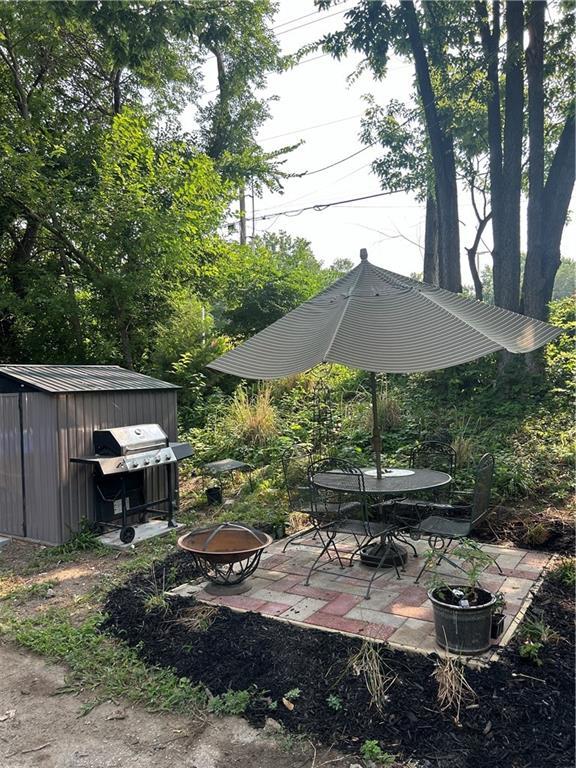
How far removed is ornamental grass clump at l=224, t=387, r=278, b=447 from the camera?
770 cm

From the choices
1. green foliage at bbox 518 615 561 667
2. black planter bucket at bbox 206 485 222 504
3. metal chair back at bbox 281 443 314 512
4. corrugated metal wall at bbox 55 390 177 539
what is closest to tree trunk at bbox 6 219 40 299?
corrugated metal wall at bbox 55 390 177 539

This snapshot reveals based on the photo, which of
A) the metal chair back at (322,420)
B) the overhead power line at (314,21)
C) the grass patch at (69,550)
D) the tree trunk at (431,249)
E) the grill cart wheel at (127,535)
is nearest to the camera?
the grass patch at (69,550)

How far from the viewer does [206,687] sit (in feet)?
8.25

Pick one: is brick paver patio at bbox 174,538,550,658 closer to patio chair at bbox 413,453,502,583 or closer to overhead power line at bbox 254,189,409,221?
patio chair at bbox 413,453,502,583

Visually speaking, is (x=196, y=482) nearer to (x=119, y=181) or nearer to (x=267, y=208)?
(x=119, y=181)

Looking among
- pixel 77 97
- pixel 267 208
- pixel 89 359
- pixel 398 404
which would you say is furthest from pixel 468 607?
pixel 267 208

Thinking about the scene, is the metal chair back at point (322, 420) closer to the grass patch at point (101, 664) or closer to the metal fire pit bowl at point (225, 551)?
the metal fire pit bowl at point (225, 551)

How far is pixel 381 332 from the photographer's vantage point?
330cm

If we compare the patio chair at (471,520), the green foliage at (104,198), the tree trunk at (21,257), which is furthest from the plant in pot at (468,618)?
the tree trunk at (21,257)

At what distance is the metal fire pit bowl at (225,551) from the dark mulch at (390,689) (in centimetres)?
34

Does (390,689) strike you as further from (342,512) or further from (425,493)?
(425,493)

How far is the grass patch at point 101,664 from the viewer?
2.48 m

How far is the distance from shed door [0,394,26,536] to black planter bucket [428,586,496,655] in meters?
4.50

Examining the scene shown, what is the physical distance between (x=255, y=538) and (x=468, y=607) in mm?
1597
